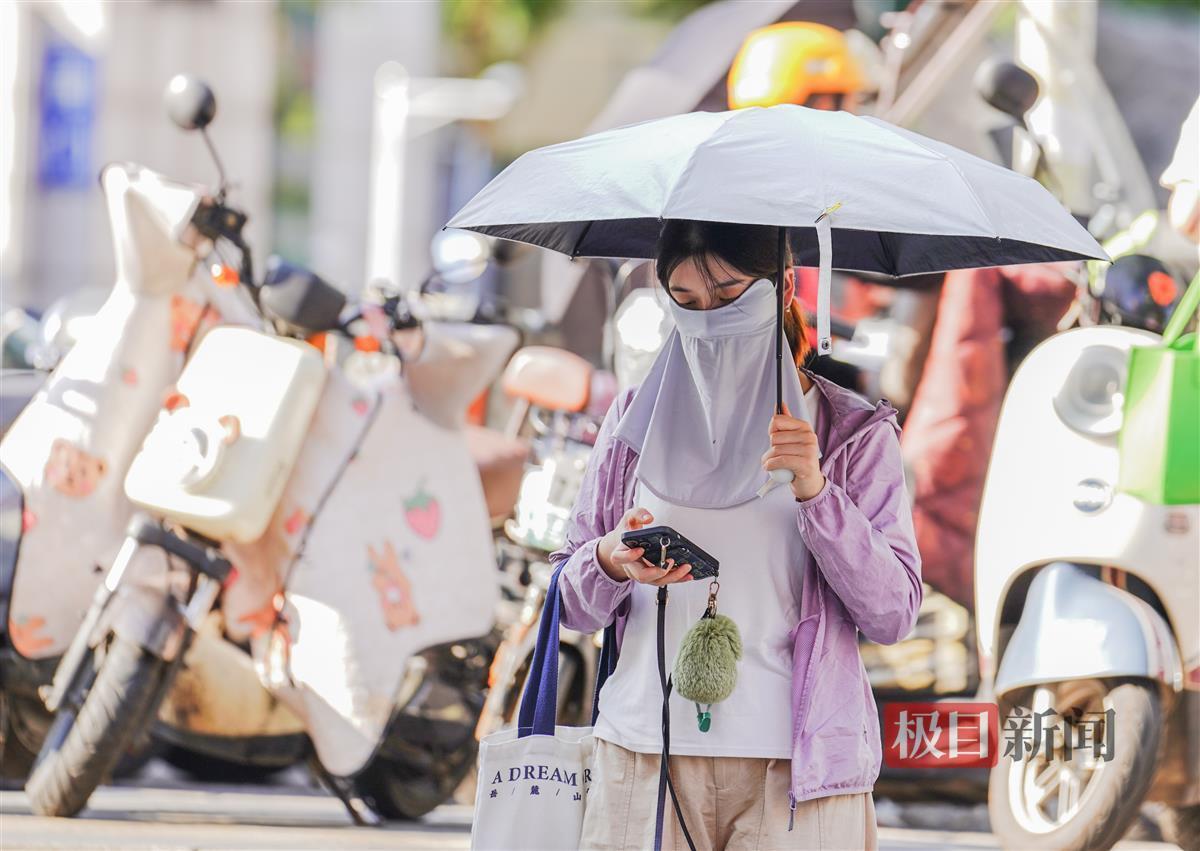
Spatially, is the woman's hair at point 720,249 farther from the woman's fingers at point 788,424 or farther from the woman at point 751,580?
the woman's fingers at point 788,424

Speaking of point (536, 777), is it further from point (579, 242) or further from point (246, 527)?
point (246, 527)

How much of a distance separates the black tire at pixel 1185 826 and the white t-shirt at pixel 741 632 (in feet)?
7.49

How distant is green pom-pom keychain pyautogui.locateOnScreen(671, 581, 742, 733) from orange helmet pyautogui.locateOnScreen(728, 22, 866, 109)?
10.6 feet

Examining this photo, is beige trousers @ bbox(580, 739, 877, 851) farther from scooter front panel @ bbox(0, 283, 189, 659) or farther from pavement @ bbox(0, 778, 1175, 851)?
scooter front panel @ bbox(0, 283, 189, 659)

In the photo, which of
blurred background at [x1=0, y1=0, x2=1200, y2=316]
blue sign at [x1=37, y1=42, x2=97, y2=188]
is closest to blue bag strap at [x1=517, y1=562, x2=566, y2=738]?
blurred background at [x1=0, y1=0, x2=1200, y2=316]

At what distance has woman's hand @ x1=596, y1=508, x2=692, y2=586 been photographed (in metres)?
2.38

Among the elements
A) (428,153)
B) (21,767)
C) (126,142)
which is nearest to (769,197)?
(21,767)

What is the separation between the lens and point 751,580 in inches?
97.2

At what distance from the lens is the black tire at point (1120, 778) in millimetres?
4016

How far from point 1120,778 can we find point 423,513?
6.89 feet

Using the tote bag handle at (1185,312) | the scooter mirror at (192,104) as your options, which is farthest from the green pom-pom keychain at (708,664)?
the scooter mirror at (192,104)

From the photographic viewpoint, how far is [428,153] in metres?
25.0

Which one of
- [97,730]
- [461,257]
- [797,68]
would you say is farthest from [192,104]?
[797,68]

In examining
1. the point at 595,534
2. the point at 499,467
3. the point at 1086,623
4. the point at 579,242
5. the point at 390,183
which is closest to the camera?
the point at 595,534
